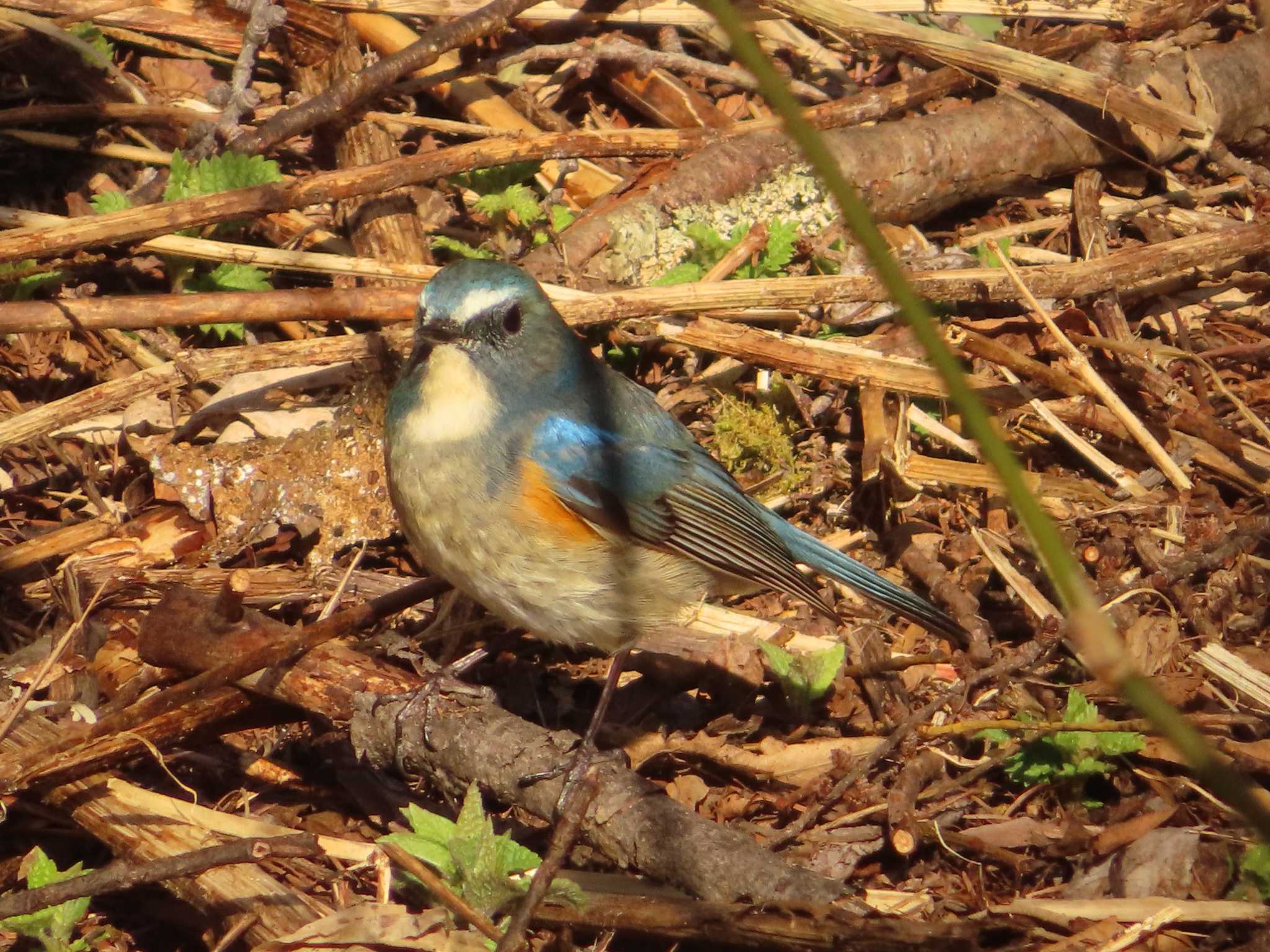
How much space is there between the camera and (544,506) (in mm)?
4438

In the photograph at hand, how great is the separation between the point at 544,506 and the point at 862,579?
4.17ft

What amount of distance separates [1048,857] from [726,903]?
4.40 ft

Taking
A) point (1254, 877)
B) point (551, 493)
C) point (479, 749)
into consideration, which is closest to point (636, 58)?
point (551, 493)

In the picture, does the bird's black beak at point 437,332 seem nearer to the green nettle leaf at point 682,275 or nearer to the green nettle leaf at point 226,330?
the green nettle leaf at point 226,330

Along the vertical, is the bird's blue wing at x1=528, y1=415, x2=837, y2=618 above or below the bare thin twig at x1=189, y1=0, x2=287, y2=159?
below

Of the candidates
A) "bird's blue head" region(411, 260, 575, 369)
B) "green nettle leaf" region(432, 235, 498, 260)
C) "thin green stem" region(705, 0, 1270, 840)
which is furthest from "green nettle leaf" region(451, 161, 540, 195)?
"thin green stem" region(705, 0, 1270, 840)

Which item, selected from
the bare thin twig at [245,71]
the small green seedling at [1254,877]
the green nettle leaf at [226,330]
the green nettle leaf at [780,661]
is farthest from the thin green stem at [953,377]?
the bare thin twig at [245,71]

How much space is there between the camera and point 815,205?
6.36 metres

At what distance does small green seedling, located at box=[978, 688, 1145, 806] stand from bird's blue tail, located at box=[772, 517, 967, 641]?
2.01ft

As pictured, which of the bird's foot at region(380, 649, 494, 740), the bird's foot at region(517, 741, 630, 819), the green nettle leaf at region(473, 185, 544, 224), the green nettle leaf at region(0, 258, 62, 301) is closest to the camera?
the bird's foot at region(517, 741, 630, 819)

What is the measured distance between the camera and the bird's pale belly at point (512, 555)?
4363 millimetres

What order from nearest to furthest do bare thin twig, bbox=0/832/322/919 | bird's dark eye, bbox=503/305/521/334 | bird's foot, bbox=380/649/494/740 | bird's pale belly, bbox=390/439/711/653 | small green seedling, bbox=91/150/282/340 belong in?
bare thin twig, bbox=0/832/322/919 < bird's foot, bbox=380/649/494/740 < bird's pale belly, bbox=390/439/711/653 < bird's dark eye, bbox=503/305/521/334 < small green seedling, bbox=91/150/282/340

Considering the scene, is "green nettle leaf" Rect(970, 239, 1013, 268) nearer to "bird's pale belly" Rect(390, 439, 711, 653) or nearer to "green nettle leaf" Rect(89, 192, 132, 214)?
"bird's pale belly" Rect(390, 439, 711, 653)

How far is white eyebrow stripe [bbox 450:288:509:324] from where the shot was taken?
4410 mm
